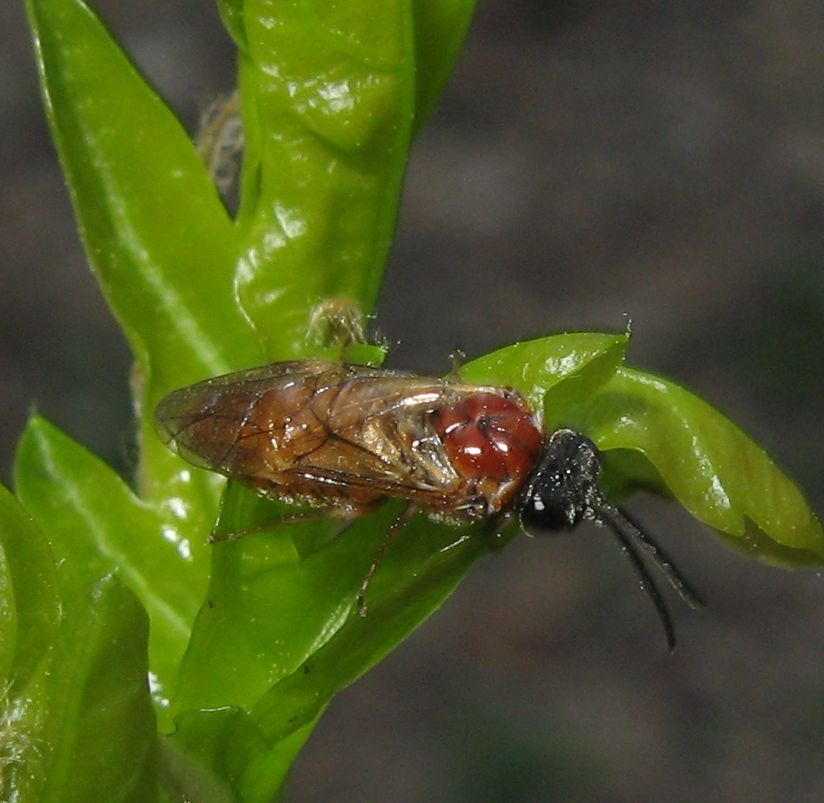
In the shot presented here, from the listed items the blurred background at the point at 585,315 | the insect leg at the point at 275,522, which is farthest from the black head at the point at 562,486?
the blurred background at the point at 585,315

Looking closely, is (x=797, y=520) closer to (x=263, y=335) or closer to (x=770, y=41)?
(x=263, y=335)

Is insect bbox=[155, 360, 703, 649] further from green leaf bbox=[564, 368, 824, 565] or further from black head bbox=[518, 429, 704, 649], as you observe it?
green leaf bbox=[564, 368, 824, 565]

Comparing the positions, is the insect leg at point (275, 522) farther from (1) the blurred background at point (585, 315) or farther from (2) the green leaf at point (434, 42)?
(1) the blurred background at point (585, 315)

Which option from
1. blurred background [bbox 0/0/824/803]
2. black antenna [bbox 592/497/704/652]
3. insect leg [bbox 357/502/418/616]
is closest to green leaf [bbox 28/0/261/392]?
insect leg [bbox 357/502/418/616]

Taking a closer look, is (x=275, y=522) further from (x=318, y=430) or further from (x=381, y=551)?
(x=318, y=430)

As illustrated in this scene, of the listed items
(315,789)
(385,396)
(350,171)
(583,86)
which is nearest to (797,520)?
(350,171)

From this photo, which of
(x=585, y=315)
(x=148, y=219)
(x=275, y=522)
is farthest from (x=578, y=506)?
(x=585, y=315)
